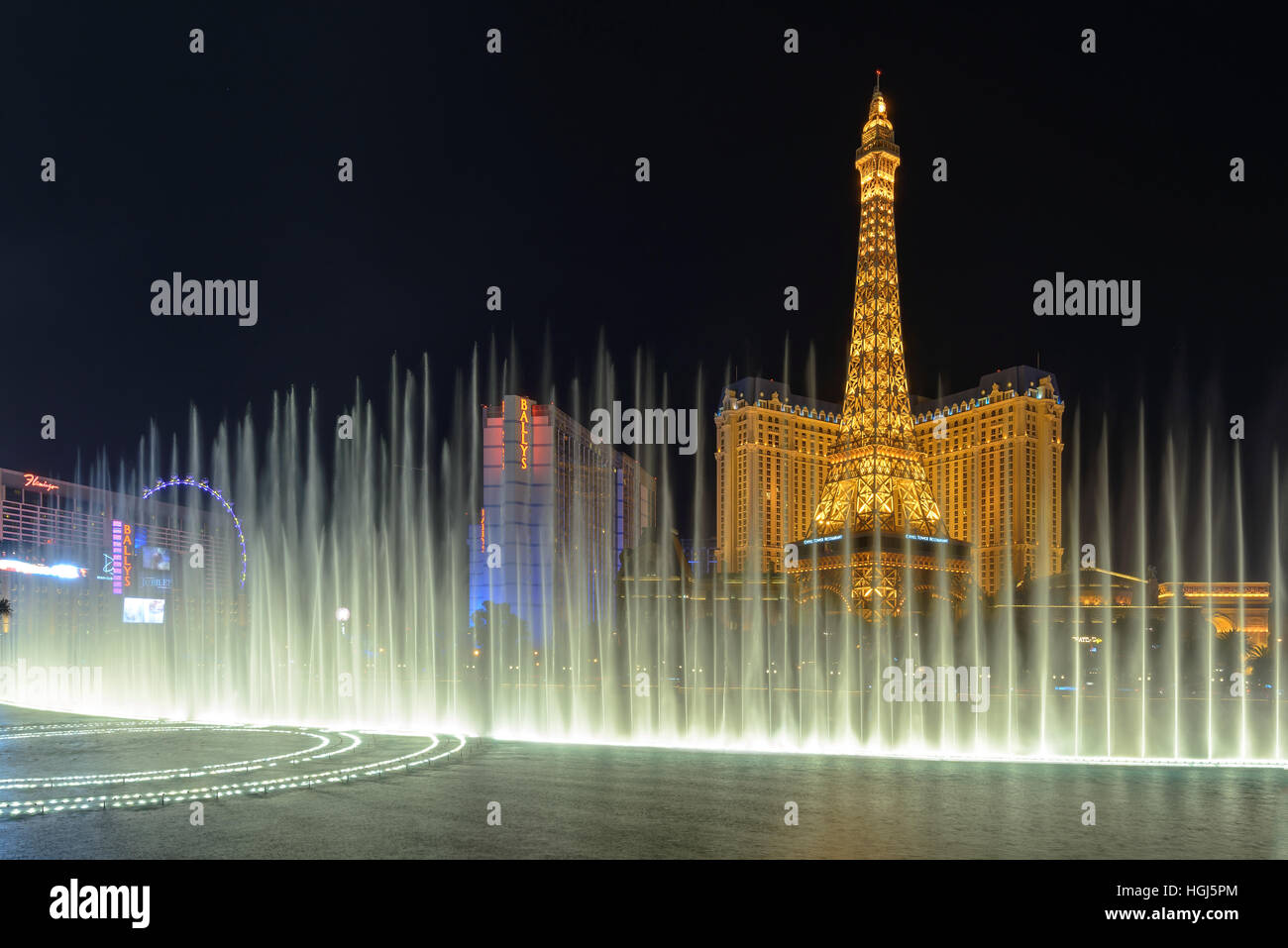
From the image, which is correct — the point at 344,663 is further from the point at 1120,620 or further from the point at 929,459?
the point at 929,459

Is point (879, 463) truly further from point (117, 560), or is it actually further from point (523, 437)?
point (117, 560)

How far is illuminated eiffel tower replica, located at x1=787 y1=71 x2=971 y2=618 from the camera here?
98625 millimetres

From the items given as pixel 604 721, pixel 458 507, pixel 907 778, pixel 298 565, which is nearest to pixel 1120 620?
pixel 458 507

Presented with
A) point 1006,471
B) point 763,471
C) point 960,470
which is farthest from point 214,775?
point 960,470

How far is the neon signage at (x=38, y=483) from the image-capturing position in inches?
3787

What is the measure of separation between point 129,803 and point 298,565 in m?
37.9

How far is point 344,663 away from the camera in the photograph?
4603 centimetres

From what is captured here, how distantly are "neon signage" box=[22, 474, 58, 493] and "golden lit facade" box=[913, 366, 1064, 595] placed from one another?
316 ft

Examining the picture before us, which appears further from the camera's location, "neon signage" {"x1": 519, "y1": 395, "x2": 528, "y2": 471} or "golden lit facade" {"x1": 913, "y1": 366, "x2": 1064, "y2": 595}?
"golden lit facade" {"x1": 913, "y1": 366, "x2": 1064, "y2": 595}

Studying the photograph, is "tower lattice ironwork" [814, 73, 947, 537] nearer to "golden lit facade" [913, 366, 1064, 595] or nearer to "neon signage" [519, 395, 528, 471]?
"golden lit facade" [913, 366, 1064, 595]

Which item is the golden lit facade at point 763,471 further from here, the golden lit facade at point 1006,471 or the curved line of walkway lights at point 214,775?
the curved line of walkway lights at point 214,775

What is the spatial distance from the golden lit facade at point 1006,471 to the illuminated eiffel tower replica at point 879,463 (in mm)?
26355

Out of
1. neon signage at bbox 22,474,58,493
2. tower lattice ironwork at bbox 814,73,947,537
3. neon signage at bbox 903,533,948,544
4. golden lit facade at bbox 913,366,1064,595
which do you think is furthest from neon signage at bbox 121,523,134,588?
golden lit facade at bbox 913,366,1064,595

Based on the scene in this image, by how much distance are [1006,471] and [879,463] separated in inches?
1464
